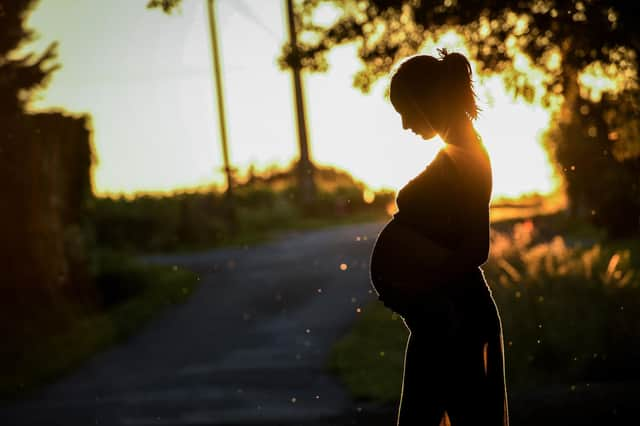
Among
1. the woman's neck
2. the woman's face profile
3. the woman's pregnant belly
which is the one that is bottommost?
the woman's pregnant belly

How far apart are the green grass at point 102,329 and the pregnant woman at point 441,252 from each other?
809cm

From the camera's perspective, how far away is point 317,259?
853 inches

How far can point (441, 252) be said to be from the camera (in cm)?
333

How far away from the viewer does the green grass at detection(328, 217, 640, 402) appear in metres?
9.06

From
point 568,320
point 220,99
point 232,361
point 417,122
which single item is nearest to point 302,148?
point 220,99

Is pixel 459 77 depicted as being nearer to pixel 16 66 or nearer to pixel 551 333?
pixel 551 333

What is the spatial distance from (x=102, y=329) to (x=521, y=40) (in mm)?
7922

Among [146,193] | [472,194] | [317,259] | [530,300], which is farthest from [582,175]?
[472,194]

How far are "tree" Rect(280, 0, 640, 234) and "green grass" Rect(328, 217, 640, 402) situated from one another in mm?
1721

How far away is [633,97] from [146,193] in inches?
952

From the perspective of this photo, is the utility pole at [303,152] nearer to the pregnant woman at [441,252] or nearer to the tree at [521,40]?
the tree at [521,40]

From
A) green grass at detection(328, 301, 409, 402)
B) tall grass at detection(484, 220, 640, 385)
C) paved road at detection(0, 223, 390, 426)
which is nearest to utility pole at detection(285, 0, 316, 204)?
paved road at detection(0, 223, 390, 426)

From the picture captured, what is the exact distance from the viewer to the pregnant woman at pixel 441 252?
334cm

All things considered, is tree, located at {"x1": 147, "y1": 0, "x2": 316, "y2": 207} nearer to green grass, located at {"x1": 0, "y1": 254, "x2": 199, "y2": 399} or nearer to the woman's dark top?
green grass, located at {"x1": 0, "y1": 254, "x2": 199, "y2": 399}
